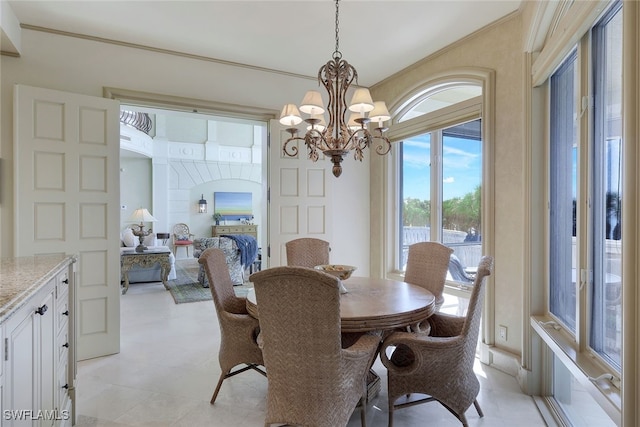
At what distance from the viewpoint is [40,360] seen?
4.90 feet

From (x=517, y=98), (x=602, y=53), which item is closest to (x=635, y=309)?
(x=602, y=53)

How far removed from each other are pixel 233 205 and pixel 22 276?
8898 mm

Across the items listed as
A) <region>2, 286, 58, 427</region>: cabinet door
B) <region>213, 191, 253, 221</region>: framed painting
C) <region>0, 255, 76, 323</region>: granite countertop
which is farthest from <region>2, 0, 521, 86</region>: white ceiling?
<region>213, 191, 253, 221</region>: framed painting

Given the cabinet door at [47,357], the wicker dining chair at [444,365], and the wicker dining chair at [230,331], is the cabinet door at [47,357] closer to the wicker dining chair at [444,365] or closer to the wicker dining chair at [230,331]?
the wicker dining chair at [230,331]

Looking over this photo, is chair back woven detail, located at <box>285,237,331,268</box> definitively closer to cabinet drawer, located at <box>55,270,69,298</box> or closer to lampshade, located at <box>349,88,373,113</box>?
lampshade, located at <box>349,88,373,113</box>

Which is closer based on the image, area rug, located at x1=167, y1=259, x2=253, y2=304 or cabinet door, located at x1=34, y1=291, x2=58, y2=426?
cabinet door, located at x1=34, y1=291, x2=58, y2=426

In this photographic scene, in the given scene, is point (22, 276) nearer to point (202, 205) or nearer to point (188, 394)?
point (188, 394)

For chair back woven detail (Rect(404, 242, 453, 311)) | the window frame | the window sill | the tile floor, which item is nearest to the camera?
the window sill

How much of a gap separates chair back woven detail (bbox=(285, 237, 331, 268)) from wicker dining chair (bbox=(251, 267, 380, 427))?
1549 millimetres

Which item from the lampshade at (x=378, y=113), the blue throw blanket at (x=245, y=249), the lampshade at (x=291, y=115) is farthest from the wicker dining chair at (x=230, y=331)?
the blue throw blanket at (x=245, y=249)

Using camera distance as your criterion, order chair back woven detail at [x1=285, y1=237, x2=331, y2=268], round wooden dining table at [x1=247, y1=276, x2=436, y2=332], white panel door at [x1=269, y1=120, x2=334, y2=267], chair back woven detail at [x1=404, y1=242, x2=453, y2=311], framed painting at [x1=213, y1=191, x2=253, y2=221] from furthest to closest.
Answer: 1. framed painting at [x1=213, y1=191, x2=253, y2=221]
2. white panel door at [x1=269, y1=120, x2=334, y2=267]
3. chair back woven detail at [x1=285, y1=237, x2=331, y2=268]
4. chair back woven detail at [x1=404, y1=242, x2=453, y2=311]
5. round wooden dining table at [x1=247, y1=276, x2=436, y2=332]

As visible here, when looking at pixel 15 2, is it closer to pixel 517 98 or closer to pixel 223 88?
pixel 223 88

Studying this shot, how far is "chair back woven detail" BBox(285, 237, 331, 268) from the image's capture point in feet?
10.5

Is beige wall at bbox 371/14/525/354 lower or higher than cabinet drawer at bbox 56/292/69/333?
higher
